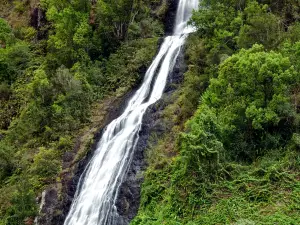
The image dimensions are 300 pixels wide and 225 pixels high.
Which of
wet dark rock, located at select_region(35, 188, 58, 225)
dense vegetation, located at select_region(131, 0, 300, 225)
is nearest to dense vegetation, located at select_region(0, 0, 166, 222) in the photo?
wet dark rock, located at select_region(35, 188, 58, 225)

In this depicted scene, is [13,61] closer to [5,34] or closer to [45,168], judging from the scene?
[5,34]

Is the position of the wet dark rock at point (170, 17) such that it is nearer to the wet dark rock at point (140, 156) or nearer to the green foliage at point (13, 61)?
the wet dark rock at point (140, 156)

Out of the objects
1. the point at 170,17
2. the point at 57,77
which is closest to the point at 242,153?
the point at 57,77

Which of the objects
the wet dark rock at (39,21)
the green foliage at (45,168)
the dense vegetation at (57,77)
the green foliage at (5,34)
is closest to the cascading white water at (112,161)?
the dense vegetation at (57,77)

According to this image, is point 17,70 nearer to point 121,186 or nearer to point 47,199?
point 47,199

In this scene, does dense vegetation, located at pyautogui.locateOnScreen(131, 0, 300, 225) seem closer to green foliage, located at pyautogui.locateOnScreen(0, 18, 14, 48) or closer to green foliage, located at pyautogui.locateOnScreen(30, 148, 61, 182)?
green foliage, located at pyautogui.locateOnScreen(30, 148, 61, 182)

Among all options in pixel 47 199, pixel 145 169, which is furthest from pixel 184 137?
pixel 47 199
